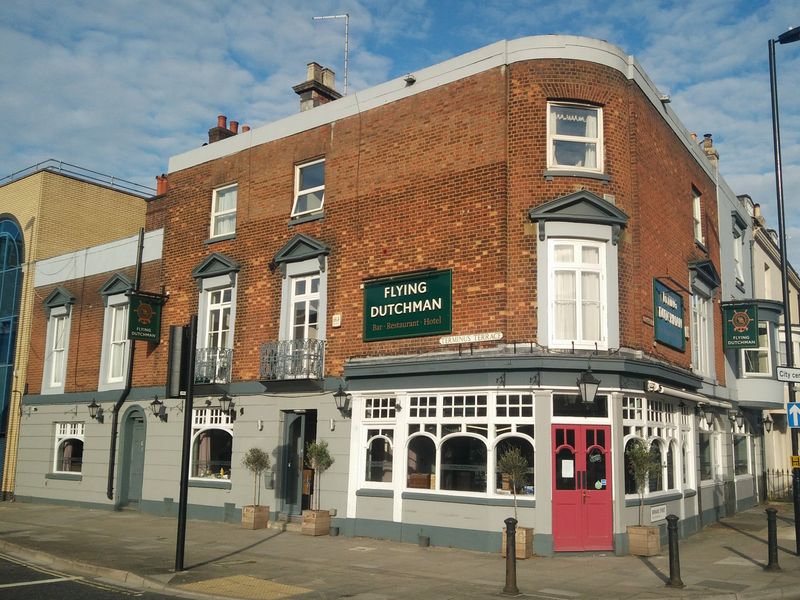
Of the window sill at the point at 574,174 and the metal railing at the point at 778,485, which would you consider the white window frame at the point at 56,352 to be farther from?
the metal railing at the point at 778,485

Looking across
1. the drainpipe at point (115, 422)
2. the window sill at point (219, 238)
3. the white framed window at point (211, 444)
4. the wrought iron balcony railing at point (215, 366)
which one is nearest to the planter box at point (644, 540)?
the white framed window at point (211, 444)

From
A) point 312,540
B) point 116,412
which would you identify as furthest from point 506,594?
point 116,412

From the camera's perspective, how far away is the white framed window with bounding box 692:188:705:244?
848 inches

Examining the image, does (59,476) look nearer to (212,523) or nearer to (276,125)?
(212,523)

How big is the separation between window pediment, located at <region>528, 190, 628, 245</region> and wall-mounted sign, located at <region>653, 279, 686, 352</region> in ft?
8.00

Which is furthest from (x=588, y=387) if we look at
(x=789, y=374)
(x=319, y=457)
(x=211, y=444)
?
(x=211, y=444)

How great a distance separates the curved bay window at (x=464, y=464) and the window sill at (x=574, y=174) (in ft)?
18.3

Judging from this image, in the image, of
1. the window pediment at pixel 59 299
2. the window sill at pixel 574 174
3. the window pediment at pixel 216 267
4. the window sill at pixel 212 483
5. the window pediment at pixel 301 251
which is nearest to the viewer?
the window sill at pixel 574 174

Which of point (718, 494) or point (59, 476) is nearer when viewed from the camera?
point (718, 494)

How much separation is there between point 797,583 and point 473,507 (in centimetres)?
579

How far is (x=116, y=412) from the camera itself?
76.2 feet

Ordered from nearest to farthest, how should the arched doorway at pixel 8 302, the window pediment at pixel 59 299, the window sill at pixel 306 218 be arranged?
1. the window sill at pixel 306 218
2. the window pediment at pixel 59 299
3. the arched doorway at pixel 8 302

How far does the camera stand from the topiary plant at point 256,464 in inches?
730

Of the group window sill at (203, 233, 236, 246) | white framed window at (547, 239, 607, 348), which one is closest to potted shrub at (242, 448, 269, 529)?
window sill at (203, 233, 236, 246)
